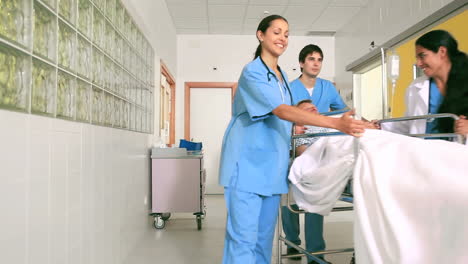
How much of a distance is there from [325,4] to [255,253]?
398 centimetres

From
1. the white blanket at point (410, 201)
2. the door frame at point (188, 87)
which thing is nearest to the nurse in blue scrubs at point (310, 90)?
the white blanket at point (410, 201)

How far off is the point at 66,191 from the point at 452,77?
181 centimetres

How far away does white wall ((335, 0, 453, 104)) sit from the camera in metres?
3.83

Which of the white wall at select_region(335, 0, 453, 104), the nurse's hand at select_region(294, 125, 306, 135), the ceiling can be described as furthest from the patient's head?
the ceiling

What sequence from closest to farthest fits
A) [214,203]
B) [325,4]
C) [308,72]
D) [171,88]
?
[308,72] < [325,4] < [214,203] < [171,88]

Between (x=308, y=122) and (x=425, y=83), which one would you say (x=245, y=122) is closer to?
(x=308, y=122)

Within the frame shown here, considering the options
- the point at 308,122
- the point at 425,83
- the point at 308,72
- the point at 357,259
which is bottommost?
the point at 357,259

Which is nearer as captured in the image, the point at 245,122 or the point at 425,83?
the point at 245,122

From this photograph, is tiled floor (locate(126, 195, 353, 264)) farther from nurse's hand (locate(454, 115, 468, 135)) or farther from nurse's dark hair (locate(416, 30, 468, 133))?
nurse's hand (locate(454, 115, 468, 135))

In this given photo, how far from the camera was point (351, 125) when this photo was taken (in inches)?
53.2

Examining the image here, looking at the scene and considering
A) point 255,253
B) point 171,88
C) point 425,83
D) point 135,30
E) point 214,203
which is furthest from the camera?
point 171,88

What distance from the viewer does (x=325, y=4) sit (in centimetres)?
501

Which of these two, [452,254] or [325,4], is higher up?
[325,4]

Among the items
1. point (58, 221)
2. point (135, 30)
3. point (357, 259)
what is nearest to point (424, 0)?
point (135, 30)
